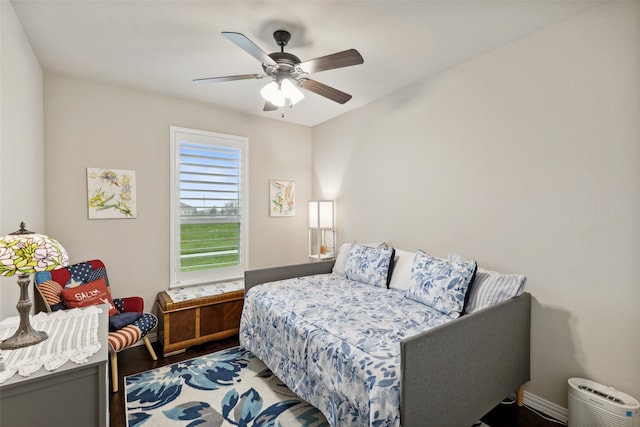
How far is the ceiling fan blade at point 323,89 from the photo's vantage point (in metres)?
2.22

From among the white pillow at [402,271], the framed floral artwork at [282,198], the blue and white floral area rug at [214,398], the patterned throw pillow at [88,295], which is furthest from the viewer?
the framed floral artwork at [282,198]

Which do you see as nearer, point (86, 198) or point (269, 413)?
point (269, 413)

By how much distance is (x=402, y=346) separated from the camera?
4.41 feet

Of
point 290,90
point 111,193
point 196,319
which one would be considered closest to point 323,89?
point 290,90

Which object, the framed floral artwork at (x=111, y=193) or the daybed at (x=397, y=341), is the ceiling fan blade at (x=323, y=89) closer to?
the daybed at (x=397, y=341)

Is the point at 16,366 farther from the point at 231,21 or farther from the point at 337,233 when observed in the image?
the point at 337,233

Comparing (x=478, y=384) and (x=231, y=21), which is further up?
(x=231, y=21)

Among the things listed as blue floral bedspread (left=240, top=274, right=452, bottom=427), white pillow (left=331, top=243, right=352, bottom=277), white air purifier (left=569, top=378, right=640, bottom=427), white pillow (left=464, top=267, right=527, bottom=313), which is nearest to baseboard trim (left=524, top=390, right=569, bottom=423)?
white air purifier (left=569, top=378, right=640, bottom=427)

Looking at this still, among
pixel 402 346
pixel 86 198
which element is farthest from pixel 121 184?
pixel 402 346

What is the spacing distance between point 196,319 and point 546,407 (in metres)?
2.97

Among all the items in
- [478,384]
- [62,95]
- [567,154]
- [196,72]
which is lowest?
[478,384]

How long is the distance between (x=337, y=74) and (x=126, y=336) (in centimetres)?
284

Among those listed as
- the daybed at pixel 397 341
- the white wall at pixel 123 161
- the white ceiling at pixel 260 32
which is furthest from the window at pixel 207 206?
the daybed at pixel 397 341

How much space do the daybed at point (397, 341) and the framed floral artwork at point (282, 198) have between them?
134 cm
